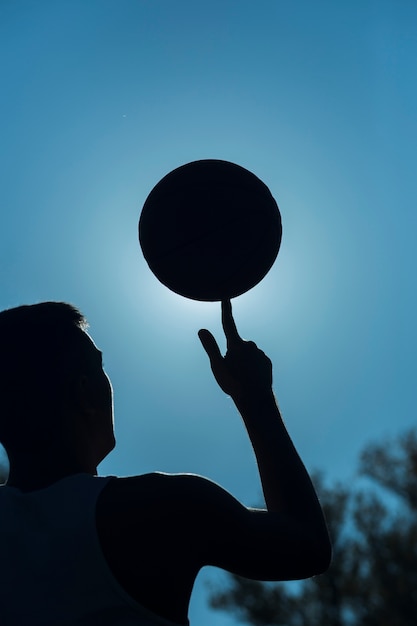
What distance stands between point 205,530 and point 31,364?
2.50 feet

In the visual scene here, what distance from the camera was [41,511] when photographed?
1886 millimetres

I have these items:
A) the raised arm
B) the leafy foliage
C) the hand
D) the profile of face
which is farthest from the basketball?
the leafy foliage

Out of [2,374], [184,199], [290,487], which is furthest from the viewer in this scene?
[184,199]

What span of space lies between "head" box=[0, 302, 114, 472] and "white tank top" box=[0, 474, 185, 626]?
0.69 feet

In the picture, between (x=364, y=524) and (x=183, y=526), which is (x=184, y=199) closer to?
(x=183, y=526)

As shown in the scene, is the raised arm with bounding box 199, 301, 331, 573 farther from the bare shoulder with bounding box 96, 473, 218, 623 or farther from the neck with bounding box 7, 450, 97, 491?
the neck with bounding box 7, 450, 97, 491

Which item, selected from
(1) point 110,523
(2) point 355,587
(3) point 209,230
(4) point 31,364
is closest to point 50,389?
(4) point 31,364

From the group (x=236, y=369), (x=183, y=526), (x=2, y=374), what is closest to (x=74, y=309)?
(x=2, y=374)

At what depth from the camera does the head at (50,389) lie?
2.11m

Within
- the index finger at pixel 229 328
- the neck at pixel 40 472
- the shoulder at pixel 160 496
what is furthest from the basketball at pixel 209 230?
the shoulder at pixel 160 496

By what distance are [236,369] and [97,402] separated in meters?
0.47

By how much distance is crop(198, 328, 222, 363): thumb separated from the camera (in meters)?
2.49

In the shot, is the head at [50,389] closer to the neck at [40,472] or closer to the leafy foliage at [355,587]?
the neck at [40,472]

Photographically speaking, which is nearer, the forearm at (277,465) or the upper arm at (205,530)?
the upper arm at (205,530)
